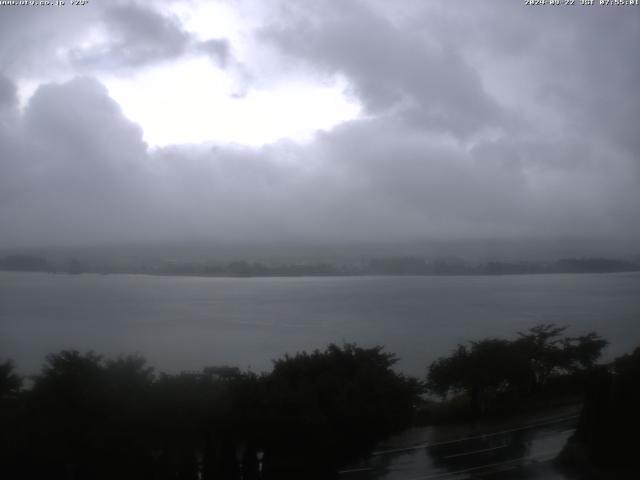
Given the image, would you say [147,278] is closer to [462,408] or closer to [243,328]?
[243,328]

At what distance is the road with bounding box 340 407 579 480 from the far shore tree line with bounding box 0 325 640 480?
2.40 ft

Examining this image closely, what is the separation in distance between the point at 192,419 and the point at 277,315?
17925 millimetres

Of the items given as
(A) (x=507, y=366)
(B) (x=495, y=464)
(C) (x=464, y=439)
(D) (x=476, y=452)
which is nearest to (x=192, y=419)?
(B) (x=495, y=464)

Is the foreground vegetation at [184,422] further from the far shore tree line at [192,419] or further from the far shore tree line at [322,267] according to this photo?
the far shore tree line at [322,267]

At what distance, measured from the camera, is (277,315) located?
1034 inches

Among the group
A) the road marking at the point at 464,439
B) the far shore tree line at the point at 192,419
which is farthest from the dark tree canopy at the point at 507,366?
the far shore tree line at the point at 192,419

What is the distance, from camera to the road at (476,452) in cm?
909

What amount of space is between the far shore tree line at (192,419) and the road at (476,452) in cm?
73

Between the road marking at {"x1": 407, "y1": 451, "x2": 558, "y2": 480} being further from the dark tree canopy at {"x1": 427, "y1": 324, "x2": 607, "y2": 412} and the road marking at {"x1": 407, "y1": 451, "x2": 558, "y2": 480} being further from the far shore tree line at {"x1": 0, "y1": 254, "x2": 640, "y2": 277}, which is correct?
the far shore tree line at {"x1": 0, "y1": 254, "x2": 640, "y2": 277}

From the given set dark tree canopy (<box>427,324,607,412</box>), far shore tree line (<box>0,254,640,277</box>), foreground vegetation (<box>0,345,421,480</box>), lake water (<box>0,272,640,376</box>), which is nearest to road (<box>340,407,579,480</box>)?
foreground vegetation (<box>0,345,421,480</box>)

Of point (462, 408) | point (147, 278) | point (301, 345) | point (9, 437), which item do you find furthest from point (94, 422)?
point (147, 278)

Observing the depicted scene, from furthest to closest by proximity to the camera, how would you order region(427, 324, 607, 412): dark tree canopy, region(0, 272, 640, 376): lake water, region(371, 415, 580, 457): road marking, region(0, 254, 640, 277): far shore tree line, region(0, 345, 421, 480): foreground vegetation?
region(0, 254, 640, 277): far shore tree line
region(0, 272, 640, 376): lake water
region(427, 324, 607, 412): dark tree canopy
region(371, 415, 580, 457): road marking
region(0, 345, 421, 480): foreground vegetation

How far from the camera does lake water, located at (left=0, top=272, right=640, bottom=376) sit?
18.9 metres

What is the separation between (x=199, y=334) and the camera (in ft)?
71.6
